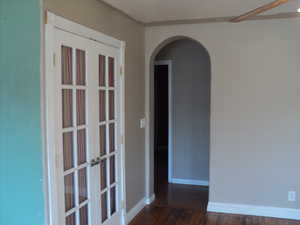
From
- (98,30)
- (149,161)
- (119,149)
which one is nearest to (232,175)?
(149,161)

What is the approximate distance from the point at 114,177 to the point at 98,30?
5.22ft

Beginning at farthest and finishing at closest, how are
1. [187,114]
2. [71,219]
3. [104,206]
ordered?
[187,114] → [104,206] → [71,219]

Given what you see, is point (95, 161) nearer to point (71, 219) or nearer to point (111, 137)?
point (111, 137)

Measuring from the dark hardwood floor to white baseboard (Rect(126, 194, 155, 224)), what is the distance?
46mm

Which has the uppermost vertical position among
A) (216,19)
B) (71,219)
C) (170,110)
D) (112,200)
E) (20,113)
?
(216,19)

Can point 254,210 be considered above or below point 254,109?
below

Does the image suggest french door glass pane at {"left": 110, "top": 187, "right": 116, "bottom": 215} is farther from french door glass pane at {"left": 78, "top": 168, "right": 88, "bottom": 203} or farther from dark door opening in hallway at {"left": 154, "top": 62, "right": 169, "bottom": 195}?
→ dark door opening in hallway at {"left": 154, "top": 62, "right": 169, "bottom": 195}

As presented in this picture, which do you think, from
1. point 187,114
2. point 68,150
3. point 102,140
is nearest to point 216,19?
point 187,114

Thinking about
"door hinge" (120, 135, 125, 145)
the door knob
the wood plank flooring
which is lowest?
the wood plank flooring

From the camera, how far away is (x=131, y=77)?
3648 millimetres

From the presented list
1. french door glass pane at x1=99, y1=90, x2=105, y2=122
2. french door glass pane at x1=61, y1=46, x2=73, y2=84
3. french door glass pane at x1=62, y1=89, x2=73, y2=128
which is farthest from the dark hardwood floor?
french door glass pane at x1=61, y1=46, x2=73, y2=84

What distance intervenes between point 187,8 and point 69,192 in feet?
7.42

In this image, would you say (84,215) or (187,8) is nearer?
(84,215)

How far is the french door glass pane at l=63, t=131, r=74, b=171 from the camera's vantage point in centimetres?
237
